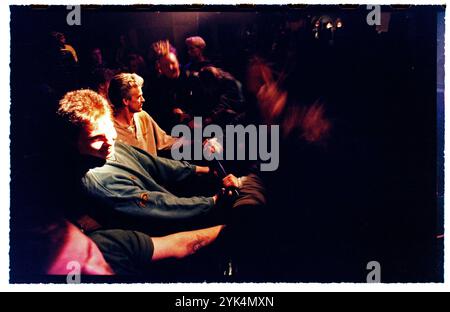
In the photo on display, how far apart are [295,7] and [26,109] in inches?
86.1

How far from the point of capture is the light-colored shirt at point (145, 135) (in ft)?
16.1

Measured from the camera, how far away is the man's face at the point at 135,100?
4906mm

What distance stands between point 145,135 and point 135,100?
280 mm

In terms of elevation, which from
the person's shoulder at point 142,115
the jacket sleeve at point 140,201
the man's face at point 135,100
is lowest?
the jacket sleeve at point 140,201

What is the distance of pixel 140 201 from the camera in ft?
16.0

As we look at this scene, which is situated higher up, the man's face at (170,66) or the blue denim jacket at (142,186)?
A: the man's face at (170,66)

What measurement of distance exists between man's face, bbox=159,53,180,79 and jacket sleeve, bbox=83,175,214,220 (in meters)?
0.87

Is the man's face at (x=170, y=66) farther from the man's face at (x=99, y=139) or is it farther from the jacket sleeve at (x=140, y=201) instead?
the jacket sleeve at (x=140, y=201)

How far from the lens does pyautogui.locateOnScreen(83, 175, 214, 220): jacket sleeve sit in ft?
15.9

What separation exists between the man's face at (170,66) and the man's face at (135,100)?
237 millimetres

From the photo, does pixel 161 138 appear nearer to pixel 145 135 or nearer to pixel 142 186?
pixel 145 135

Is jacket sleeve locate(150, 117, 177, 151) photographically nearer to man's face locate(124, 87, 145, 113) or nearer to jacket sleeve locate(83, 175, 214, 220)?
man's face locate(124, 87, 145, 113)

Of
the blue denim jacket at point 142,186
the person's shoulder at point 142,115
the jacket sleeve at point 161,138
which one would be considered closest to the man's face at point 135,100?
the person's shoulder at point 142,115
